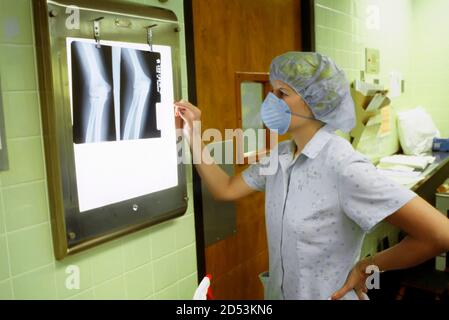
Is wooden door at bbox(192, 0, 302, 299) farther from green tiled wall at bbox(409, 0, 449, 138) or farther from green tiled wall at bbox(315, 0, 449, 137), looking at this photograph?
green tiled wall at bbox(409, 0, 449, 138)

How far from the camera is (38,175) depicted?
1.00 meters

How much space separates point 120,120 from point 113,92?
0.08m

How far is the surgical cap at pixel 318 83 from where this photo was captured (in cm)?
128

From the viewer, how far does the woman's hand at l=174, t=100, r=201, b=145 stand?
1.35 m

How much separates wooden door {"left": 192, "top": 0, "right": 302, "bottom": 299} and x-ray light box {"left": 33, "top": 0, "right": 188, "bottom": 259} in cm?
23

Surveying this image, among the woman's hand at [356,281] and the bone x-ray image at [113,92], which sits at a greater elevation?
the bone x-ray image at [113,92]

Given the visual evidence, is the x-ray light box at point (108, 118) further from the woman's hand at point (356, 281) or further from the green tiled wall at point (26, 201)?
the woman's hand at point (356, 281)

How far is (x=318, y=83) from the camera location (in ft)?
4.18

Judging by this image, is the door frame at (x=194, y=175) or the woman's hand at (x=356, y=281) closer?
the woman's hand at (x=356, y=281)

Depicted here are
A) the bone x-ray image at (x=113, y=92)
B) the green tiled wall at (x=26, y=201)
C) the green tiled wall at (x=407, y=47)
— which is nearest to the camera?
the green tiled wall at (x=26, y=201)

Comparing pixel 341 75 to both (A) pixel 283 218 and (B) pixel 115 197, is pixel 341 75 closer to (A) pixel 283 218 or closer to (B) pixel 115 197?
(A) pixel 283 218

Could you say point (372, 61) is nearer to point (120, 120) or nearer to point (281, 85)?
point (281, 85)

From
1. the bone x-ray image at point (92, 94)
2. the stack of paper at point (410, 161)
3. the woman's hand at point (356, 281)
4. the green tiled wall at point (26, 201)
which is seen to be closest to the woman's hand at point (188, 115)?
the bone x-ray image at point (92, 94)
